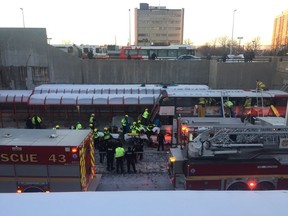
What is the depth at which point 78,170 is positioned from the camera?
7.72 m

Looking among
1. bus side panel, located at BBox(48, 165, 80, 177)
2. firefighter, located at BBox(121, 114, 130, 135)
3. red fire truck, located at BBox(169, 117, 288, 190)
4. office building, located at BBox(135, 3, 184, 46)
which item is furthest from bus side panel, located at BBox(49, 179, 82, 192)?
office building, located at BBox(135, 3, 184, 46)

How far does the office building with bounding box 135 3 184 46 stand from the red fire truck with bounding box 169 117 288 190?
107 m

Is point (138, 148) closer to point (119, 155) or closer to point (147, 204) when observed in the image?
point (119, 155)

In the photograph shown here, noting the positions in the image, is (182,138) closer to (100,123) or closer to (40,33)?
(100,123)

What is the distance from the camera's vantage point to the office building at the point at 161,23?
11181cm

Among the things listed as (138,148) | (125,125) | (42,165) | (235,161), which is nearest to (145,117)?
(125,125)

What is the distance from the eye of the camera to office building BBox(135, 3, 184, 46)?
112m

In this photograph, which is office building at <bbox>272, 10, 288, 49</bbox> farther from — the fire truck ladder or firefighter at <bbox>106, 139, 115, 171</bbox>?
firefighter at <bbox>106, 139, 115, 171</bbox>

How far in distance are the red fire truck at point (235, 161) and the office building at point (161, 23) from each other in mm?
107049

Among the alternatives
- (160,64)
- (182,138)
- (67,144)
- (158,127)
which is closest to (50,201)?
(67,144)

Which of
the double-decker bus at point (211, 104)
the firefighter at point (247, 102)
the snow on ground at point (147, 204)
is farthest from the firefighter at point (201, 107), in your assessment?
the snow on ground at point (147, 204)

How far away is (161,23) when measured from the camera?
114438 mm

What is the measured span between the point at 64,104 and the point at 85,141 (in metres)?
8.80

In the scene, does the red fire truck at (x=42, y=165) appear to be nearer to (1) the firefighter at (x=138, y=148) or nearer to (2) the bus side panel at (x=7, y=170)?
(2) the bus side panel at (x=7, y=170)
